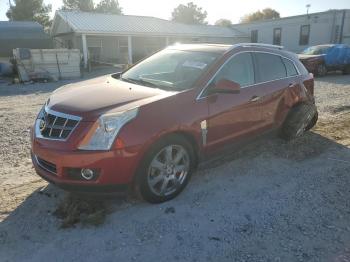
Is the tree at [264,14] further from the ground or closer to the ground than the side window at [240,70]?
further from the ground

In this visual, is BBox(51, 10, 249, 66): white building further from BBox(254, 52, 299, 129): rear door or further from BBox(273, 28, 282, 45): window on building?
BBox(254, 52, 299, 129): rear door

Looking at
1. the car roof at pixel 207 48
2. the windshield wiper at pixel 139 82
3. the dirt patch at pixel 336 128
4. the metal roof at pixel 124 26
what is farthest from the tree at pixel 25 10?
the windshield wiper at pixel 139 82

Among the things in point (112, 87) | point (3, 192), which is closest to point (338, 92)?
point (112, 87)

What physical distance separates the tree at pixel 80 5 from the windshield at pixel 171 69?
59.8 meters

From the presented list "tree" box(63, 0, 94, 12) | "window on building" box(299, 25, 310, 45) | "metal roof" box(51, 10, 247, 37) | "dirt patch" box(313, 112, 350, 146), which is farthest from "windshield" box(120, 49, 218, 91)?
"tree" box(63, 0, 94, 12)

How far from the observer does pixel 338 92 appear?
11.3 m

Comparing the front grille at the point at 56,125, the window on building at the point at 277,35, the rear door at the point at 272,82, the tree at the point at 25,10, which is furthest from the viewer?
the tree at the point at 25,10

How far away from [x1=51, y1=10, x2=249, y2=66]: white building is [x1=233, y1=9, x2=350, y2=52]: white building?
113 inches

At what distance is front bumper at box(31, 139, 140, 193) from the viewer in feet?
10.3

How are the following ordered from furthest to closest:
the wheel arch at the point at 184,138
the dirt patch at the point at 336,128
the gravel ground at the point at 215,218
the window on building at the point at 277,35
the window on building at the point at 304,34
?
the window on building at the point at 277,35
the window on building at the point at 304,34
the dirt patch at the point at 336,128
the wheel arch at the point at 184,138
the gravel ground at the point at 215,218

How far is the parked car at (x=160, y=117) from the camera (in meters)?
3.19

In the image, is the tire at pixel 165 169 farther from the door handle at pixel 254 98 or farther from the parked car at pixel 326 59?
the parked car at pixel 326 59

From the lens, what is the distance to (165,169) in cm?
362

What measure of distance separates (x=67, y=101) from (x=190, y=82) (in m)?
1.42
